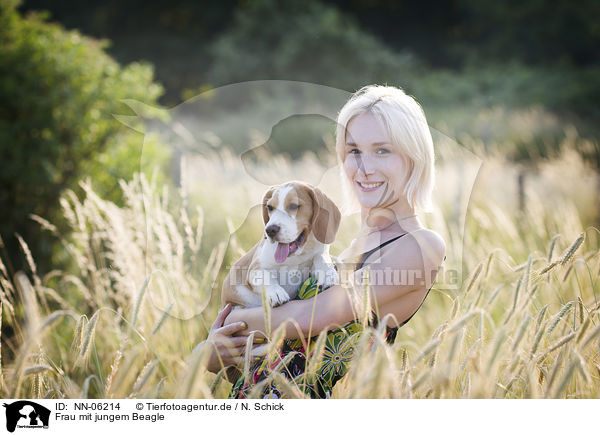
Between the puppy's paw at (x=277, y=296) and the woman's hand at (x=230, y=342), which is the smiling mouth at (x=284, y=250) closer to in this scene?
the puppy's paw at (x=277, y=296)

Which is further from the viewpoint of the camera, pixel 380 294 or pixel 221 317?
pixel 221 317

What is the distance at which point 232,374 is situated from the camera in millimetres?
2049

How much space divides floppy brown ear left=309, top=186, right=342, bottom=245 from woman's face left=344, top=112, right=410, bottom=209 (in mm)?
162

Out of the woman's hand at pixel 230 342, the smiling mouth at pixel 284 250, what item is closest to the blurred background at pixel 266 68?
the smiling mouth at pixel 284 250

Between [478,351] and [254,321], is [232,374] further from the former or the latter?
[478,351]

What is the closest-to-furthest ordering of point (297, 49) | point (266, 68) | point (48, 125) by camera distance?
point (48, 125) < point (297, 49) < point (266, 68)

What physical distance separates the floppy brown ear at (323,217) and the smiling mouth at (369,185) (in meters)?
0.15

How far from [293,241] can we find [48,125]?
12.0 ft

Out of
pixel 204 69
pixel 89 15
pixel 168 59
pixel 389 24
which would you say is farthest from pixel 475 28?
pixel 89 15
